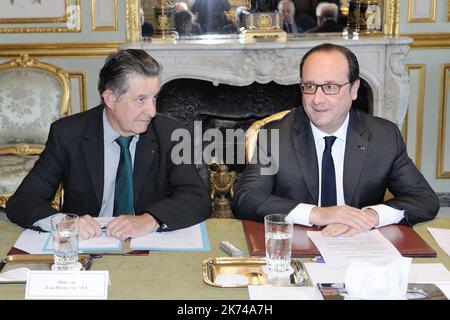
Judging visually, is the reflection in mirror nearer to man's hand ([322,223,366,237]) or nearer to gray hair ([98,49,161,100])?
gray hair ([98,49,161,100])

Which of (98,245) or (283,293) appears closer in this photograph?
(283,293)

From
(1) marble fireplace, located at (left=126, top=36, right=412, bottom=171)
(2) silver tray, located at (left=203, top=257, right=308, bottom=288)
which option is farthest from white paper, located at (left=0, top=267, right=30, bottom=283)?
(1) marble fireplace, located at (left=126, top=36, right=412, bottom=171)

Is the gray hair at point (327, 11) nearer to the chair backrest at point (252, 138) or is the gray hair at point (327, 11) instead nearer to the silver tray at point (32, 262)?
the chair backrest at point (252, 138)

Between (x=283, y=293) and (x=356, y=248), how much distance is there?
34 cm

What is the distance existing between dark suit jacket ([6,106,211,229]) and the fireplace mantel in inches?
73.3

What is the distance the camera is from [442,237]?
1.83 meters

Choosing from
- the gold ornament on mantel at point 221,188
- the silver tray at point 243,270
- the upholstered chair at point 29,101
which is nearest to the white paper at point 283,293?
the silver tray at point 243,270

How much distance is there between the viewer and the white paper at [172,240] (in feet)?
5.76

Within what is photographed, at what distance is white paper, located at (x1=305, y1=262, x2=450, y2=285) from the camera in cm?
152

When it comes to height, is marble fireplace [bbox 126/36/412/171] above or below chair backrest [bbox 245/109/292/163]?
above

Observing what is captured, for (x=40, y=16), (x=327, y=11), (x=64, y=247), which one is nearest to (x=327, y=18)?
(x=327, y=11)

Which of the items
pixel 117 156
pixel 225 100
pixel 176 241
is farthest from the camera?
pixel 225 100

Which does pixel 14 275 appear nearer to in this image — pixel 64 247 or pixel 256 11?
pixel 64 247

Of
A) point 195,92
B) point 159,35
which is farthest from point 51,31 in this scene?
point 195,92
